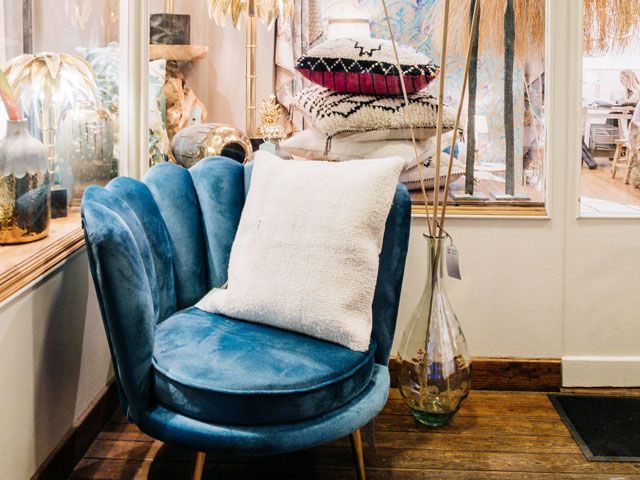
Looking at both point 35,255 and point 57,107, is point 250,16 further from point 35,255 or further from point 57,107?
point 35,255

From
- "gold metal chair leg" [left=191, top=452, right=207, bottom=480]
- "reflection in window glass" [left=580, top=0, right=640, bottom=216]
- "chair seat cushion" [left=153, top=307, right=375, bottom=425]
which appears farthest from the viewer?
"reflection in window glass" [left=580, top=0, right=640, bottom=216]

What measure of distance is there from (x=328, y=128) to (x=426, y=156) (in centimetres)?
36

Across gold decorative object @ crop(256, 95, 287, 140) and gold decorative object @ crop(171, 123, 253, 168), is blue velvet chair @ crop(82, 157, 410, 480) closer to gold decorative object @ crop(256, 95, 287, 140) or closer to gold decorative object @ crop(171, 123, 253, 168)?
gold decorative object @ crop(171, 123, 253, 168)

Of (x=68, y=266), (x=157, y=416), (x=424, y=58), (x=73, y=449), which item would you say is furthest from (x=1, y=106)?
(x=424, y=58)

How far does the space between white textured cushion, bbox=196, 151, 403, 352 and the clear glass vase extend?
0.40m

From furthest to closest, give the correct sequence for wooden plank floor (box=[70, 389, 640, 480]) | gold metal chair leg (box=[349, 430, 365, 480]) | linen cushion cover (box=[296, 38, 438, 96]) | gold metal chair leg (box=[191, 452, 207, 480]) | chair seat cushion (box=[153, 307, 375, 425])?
linen cushion cover (box=[296, 38, 438, 96])
wooden plank floor (box=[70, 389, 640, 480])
gold metal chair leg (box=[349, 430, 365, 480])
gold metal chair leg (box=[191, 452, 207, 480])
chair seat cushion (box=[153, 307, 375, 425])

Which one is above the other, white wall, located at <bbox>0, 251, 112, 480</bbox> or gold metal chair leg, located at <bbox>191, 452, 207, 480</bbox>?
white wall, located at <bbox>0, 251, 112, 480</bbox>

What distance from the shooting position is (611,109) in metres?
2.37

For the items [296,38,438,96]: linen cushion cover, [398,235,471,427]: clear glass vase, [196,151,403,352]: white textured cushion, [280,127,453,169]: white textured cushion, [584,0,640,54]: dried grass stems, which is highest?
[584,0,640,54]: dried grass stems

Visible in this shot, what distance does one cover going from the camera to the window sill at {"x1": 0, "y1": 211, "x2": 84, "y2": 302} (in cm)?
146

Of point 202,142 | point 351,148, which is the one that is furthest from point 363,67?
point 202,142

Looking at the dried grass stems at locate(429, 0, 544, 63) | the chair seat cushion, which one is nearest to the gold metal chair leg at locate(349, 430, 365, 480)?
the chair seat cushion

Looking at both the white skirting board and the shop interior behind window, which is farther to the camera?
the white skirting board

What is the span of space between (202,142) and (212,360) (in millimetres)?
962
